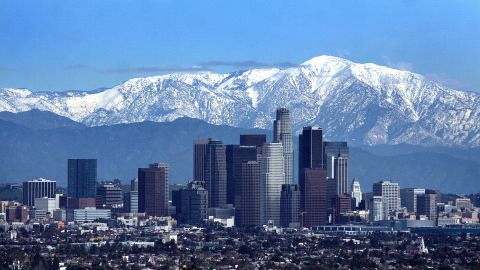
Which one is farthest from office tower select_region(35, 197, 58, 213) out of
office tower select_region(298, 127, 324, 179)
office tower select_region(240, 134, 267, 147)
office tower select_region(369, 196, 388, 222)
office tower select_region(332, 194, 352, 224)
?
office tower select_region(369, 196, 388, 222)

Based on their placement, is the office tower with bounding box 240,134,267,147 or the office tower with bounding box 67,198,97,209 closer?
the office tower with bounding box 67,198,97,209

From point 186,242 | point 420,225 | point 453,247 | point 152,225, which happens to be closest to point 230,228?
point 152,225

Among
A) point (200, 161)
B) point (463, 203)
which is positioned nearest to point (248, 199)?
point (200, 161)

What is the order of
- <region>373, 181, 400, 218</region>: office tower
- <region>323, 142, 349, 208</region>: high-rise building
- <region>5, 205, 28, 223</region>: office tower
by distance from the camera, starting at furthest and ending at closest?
<region>323, 142, 349, 208</region>: high-rise building → <region>373, 181, 400, 218</region>: office tower → <region>5, 205, 28, 223</region>: office tower

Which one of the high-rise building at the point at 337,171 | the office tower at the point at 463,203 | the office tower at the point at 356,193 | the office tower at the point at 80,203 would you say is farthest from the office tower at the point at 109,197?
the office tower at the point at 463,203

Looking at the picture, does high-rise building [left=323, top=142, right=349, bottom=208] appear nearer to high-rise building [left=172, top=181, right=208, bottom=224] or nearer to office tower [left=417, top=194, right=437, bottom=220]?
office tower [left=417, top=194, right=437, bottom=220]

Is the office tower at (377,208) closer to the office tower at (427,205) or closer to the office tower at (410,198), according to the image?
the office tower at (427,205)
